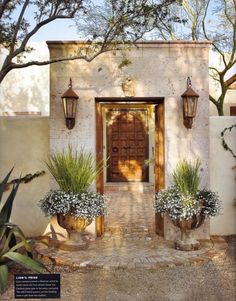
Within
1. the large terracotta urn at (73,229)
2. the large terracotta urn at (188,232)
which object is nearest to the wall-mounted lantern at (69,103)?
the large terracotta urn at (73,229)

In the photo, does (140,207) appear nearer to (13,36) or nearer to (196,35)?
(13,36)

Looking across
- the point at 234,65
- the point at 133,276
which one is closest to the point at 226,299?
the point at 133,276

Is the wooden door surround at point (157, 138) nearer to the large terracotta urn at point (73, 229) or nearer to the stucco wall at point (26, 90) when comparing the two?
the large terracotta urn at point (73, 229)

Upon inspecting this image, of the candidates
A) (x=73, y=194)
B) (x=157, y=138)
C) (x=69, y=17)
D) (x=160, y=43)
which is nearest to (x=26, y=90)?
(x=157, y=138)

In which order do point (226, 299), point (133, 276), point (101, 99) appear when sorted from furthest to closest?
point (101, 99) < point (133, 276) < point (226, 299)

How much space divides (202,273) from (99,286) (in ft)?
4.20

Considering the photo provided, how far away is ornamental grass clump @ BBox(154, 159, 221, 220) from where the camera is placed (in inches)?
206

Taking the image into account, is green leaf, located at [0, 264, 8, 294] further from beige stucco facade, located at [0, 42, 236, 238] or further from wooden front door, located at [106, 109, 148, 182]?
wooden front door, located at [106, 109, 148, 182]

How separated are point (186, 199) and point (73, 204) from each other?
1.56 m

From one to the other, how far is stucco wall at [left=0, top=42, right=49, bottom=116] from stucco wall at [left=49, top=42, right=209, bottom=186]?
21.5 ft

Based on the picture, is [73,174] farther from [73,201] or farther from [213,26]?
[213,26]

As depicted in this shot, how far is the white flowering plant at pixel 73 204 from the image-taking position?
16.9 ft

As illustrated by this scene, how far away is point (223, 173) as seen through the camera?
630 cm

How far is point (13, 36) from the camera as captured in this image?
5238 mm
